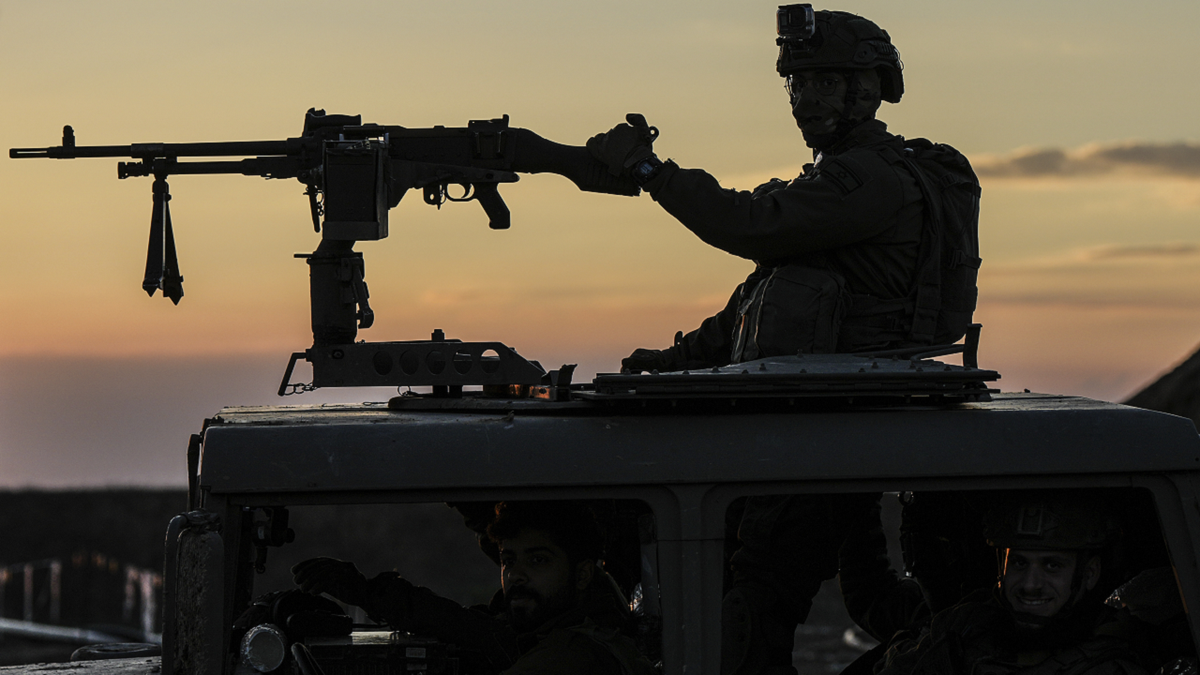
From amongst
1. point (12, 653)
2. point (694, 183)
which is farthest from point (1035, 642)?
point (12, 653)

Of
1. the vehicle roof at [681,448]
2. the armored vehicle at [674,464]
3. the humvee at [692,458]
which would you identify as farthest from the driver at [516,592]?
the vehicle roof at [681,448]

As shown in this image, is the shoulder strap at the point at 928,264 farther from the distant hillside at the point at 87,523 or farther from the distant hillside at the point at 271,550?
the distant hillside at the point at 87,523

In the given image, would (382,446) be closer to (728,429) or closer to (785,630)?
(728,429)

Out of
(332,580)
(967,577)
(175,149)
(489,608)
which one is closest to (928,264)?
(967,577)

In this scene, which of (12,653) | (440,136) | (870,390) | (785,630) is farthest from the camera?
(12,653)

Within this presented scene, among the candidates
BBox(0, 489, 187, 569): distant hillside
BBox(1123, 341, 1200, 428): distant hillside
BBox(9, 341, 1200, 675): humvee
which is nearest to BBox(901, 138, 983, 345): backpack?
BBox(9, 341, 1200, 675): humvee

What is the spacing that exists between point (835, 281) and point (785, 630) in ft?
3.18

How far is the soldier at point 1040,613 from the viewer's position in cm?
368

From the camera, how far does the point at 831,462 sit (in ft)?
11.1

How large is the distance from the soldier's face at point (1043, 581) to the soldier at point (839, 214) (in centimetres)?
81

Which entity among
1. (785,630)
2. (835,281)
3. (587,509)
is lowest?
(785,630)

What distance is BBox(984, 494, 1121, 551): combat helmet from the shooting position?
368 cm

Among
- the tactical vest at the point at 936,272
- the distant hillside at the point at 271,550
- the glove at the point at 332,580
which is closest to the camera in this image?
the glove at the point at 332,580

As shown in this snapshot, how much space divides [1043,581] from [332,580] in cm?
181
